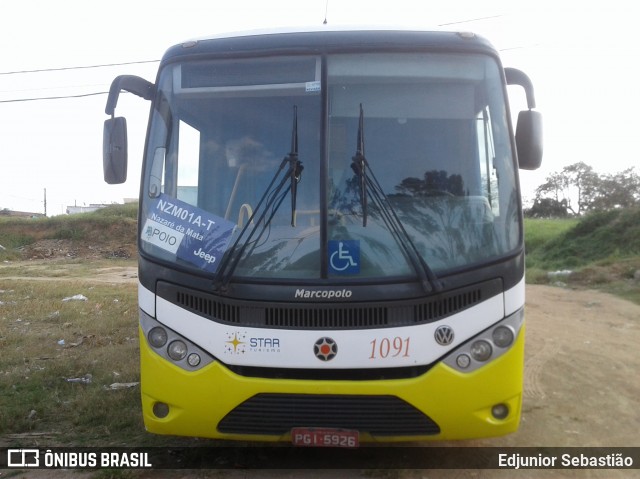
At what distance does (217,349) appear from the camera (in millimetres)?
3400

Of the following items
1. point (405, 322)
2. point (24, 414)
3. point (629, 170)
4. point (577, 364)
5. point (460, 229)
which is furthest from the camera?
point (629, 170)

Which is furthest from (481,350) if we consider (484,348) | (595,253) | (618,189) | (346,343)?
(618,189)

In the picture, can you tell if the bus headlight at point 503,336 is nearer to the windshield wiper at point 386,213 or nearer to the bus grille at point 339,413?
the windshield wiper at point 386,213

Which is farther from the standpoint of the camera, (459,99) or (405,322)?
(459,99)

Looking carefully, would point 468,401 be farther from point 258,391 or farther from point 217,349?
point 217,349

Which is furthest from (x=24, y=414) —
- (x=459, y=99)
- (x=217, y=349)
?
(x=459, y=99)

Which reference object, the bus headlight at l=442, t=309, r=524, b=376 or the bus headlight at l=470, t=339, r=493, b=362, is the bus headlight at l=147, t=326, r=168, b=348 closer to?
the bus headlight at l=442, t=309, r=524, b=376

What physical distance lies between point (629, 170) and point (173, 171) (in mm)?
38928

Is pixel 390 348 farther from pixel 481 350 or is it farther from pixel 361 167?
pixel 361 167

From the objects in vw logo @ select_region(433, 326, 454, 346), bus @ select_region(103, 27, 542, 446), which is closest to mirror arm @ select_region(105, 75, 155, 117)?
bus @ select_region(103, 27, 542, 446)

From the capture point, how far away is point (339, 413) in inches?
130

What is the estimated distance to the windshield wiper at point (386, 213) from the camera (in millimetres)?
3357

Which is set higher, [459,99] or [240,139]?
[459,99]

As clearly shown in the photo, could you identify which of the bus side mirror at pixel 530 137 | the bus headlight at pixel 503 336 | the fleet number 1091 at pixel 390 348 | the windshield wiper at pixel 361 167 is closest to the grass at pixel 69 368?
the fleet number 1091 at pixel 390 348
